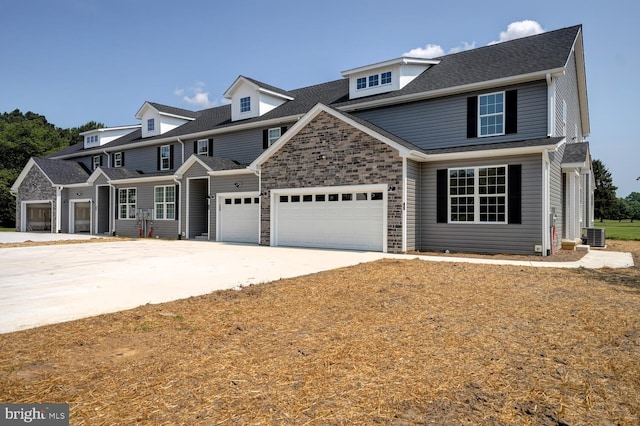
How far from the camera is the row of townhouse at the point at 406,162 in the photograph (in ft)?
43.6

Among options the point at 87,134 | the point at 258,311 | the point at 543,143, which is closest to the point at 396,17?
the point at 543,143

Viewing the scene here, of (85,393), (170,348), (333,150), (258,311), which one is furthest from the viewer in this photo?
(333,150)

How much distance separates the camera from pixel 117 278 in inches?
321

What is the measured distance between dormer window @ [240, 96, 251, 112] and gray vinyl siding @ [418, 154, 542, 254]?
11867 millimetres

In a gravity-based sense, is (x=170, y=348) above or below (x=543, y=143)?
below

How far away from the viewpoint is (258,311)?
17.9 feet

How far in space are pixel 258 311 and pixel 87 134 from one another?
107 feet

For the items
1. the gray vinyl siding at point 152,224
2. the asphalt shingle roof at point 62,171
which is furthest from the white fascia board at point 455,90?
the asphalt shingle roof at point 62,171

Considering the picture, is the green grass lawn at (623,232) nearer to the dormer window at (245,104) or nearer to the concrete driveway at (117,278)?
the concrete driveway at (117,278)

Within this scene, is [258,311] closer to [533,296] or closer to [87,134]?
[533,296]

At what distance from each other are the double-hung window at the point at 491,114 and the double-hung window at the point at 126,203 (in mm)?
19597

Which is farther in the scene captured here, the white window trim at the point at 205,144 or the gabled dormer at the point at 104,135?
the gabled dormer at the point at 104,135

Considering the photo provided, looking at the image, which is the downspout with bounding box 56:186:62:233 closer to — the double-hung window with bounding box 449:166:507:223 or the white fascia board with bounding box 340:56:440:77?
the white fascia board with bounding box 340:56:440:77

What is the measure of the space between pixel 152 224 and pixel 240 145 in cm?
690
